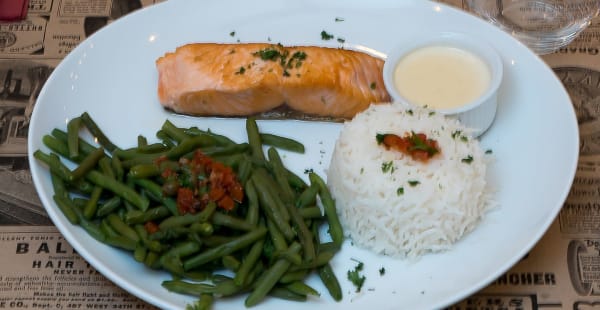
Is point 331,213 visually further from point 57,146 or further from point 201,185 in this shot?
point 57,146

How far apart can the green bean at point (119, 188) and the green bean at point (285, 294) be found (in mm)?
636

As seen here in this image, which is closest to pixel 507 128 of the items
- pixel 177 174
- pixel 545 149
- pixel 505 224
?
pixel 545 149

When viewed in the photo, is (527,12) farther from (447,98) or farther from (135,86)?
(135,86)

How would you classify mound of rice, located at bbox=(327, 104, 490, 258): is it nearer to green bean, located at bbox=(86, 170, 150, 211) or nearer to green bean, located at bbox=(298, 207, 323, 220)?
green bean, located at bbox=(298, 207, 323, 220)

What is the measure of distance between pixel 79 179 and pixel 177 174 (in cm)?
44

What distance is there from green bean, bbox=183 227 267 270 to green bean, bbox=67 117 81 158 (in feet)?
2.60

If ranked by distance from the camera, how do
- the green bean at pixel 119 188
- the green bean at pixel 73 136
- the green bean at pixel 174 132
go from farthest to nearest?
the green bean at pixel 174 132
the green bean at pixel 73 136
the green bean at pixel 119 188

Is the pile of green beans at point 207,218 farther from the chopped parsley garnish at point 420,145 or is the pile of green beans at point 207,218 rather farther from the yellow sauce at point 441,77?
the yellow sauce at point 441,77

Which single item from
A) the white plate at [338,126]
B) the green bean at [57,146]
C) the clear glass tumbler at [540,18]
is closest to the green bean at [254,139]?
the white plate at [338,126]

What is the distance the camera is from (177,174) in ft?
9.43

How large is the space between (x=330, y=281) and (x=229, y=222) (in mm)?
467

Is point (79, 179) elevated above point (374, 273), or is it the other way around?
point (79, 179)

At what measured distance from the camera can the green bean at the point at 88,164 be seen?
9.55 ft

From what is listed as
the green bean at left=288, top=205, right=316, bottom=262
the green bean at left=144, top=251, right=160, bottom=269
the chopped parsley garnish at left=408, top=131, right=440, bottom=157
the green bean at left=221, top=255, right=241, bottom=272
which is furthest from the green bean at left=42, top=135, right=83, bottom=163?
the chopped parsley garnish at left=408, top=131, right=440, bottom=157
